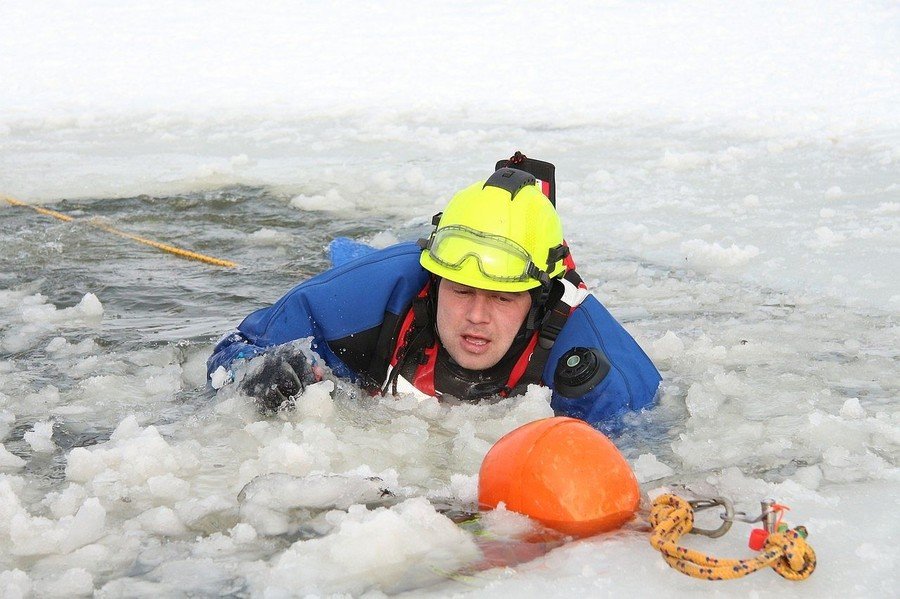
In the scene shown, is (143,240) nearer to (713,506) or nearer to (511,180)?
(511,180)

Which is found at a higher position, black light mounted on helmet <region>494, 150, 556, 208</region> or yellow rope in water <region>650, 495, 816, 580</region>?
black light mounted on helmet <region>494, 150, 556, 208</region>

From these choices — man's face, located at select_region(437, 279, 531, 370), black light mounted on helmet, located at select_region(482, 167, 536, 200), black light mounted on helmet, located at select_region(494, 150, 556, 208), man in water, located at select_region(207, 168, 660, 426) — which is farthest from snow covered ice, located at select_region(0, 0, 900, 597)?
black light mounted on helmet, located at select_region(494, 150, 556, 208)

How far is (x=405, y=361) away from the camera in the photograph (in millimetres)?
4438

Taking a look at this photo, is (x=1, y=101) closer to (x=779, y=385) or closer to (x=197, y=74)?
(x=197, y=74)

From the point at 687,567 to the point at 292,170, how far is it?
784cm

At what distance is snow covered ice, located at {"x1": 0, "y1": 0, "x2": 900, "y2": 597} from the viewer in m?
2.94

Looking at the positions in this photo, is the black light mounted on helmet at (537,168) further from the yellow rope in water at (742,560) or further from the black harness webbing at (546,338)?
the yellow rope in water at (742,560)

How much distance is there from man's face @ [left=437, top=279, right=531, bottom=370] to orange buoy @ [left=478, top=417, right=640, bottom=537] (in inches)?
43.4

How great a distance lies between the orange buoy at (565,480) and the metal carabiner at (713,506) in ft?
0.69

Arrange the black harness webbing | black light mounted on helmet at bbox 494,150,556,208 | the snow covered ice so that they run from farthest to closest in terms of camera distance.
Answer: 1. black light mounted on helmet at bbox 494,150,556,208
2. the black harness webbing
3. the snow covered ice

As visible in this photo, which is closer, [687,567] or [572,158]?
[687,567]

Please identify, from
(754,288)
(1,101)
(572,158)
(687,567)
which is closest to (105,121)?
(1,101)

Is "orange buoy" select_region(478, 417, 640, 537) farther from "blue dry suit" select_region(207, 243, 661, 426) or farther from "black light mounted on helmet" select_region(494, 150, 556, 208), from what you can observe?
"black light mounted on helmet" select_region(494, 150, 556, 208)

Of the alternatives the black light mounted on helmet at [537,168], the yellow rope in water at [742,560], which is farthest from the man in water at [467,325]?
the yellow rope in water at [742,560]
